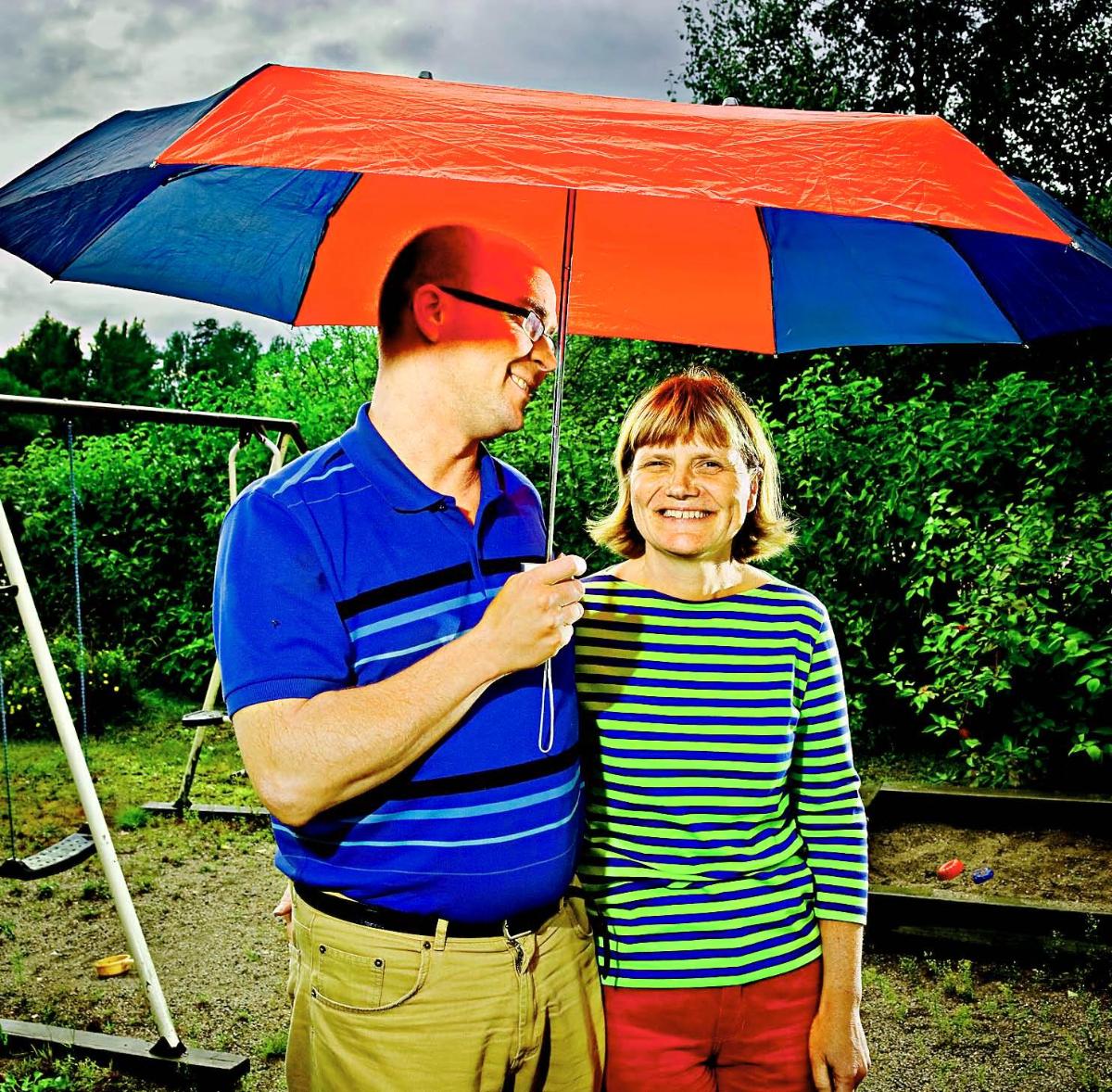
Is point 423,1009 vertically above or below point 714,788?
below

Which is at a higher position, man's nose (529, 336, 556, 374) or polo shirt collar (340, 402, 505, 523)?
man's nose (529, 336, 556, 374)

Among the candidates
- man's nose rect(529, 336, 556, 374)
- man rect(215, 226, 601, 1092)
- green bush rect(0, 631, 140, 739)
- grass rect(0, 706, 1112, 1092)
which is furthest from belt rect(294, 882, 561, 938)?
green bush rect(0, 631, 140, 739)

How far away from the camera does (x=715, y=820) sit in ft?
6.74

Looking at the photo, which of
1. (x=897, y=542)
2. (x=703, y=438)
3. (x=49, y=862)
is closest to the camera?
(x=703, y=438)

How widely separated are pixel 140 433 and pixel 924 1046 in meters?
10.3

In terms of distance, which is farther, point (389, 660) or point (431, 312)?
point (431, 312)

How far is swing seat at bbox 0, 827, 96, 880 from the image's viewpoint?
12.7 feet

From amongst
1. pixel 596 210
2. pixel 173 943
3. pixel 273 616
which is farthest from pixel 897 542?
pixel 273 616

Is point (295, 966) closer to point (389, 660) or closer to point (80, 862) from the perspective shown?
point (389, 660)

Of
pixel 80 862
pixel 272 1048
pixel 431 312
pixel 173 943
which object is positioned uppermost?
pixel 431 312

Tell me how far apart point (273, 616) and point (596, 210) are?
1642mm

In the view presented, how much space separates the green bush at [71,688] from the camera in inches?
391

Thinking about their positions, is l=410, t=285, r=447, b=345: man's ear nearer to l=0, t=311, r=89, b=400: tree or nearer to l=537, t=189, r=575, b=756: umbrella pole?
l=537, t=189, r=575, b=756: umbrella pole

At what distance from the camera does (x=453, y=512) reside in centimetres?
191
